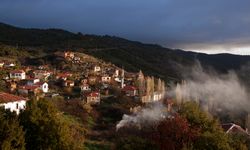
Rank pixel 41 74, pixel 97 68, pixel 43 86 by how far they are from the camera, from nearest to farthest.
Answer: pixel 43 86
pixel 41 74
pixel 97 68

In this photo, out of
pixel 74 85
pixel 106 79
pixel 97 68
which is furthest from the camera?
pixel 97 68

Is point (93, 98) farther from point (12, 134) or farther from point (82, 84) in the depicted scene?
point (12, 134)

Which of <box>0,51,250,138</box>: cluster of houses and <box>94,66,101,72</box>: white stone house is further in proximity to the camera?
<box>94,66,101,72</box>: white stone house

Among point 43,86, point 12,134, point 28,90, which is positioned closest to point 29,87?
point 28,90

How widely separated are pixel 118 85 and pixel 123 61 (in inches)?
2419

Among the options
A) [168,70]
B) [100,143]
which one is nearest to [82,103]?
[100,143]

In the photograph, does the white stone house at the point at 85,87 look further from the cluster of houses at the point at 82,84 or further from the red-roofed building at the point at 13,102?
the red-roofed building at the point at 13,102

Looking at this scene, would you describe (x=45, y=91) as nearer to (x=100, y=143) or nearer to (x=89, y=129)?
(x=89, y=129)

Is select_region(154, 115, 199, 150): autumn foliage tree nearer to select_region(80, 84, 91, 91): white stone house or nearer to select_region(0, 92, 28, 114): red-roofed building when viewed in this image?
select_region(0, 92, 28, 114): red-roofed building

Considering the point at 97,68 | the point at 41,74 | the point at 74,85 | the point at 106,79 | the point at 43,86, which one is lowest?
the point at 74,85

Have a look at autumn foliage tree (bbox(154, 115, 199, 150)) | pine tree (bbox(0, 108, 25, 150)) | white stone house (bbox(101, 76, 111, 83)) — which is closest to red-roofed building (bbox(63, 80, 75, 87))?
white stone house (bbox(101, 76, 111, 83))

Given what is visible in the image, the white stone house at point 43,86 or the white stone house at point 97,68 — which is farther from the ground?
the white stone house at point 97,68

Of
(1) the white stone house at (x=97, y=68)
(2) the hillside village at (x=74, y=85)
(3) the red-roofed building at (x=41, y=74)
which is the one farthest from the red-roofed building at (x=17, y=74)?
(1) the white stone house at (x=97, y=68)

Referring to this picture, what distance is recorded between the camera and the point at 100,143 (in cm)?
5750
